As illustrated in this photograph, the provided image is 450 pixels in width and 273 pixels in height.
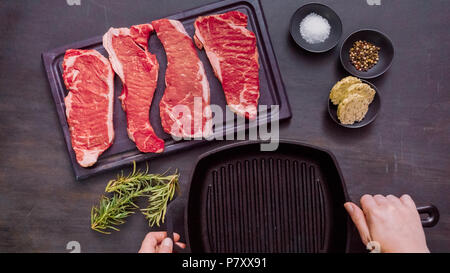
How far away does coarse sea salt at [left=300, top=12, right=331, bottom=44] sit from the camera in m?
1.77

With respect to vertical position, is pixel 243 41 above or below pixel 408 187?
above

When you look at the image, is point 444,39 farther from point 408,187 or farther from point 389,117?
point 408,187

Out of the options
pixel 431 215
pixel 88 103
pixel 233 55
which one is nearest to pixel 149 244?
pixel 88 103

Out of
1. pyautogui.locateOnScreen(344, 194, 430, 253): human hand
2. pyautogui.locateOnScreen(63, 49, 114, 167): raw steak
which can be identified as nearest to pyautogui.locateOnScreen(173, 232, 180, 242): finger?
pyautogui.locateOnScreen(63, 49, 114, 167): raw steak

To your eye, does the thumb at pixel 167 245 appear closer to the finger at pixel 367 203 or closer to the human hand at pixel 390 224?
the human hand at pixel 390 224

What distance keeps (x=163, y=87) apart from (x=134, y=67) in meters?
0.17

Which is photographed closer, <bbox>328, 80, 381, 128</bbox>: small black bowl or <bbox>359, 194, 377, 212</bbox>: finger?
<bbox>359, 194, 377, 212</bbox>: finger

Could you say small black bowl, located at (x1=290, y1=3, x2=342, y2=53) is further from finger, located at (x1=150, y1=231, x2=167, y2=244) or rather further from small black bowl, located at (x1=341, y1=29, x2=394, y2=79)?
finger, located at (x1=150, y1=231, x2=167, y2=244)

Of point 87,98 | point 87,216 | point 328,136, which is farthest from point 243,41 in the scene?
point 87,216

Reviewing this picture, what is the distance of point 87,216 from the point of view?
178 cm

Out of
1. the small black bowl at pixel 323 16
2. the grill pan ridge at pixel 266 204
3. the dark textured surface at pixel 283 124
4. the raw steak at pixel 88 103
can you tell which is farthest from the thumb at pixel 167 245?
the small black bowl at pixel 323 16

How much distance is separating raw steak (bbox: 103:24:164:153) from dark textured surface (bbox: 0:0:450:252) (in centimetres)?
10
